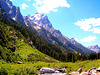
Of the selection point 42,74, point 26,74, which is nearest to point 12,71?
point 26,74

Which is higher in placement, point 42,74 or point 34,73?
point 34,73

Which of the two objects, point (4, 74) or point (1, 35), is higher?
point (1, 35)

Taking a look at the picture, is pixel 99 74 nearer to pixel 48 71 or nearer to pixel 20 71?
pixel 20 71

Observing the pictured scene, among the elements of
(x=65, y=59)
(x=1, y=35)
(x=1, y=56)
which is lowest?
(x=65, y=59)

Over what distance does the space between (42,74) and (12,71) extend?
427 inches

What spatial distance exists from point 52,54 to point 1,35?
108 metres

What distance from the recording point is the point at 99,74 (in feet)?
44.2

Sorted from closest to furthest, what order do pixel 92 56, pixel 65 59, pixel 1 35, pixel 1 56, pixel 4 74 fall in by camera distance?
pixel 4 74, pixel 1 56, pixel 1 35, pixel 92 56, pixel 65 59

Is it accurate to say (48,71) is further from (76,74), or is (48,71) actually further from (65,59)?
(65,59)

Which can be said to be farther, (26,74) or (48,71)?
(48,71)

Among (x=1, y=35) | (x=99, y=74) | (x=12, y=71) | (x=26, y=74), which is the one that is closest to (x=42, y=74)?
(x=26, y=74)

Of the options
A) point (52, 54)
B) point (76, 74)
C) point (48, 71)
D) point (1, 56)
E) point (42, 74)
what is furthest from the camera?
point (52, 54)

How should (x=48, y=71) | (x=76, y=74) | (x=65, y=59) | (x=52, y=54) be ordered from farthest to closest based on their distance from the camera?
(x=52, y=54) < (x=65, y=59) < (x=48, y=71) < (x=76, y=74)

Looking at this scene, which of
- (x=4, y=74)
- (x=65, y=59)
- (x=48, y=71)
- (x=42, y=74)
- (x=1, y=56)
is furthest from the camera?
(x=65, y=59)
